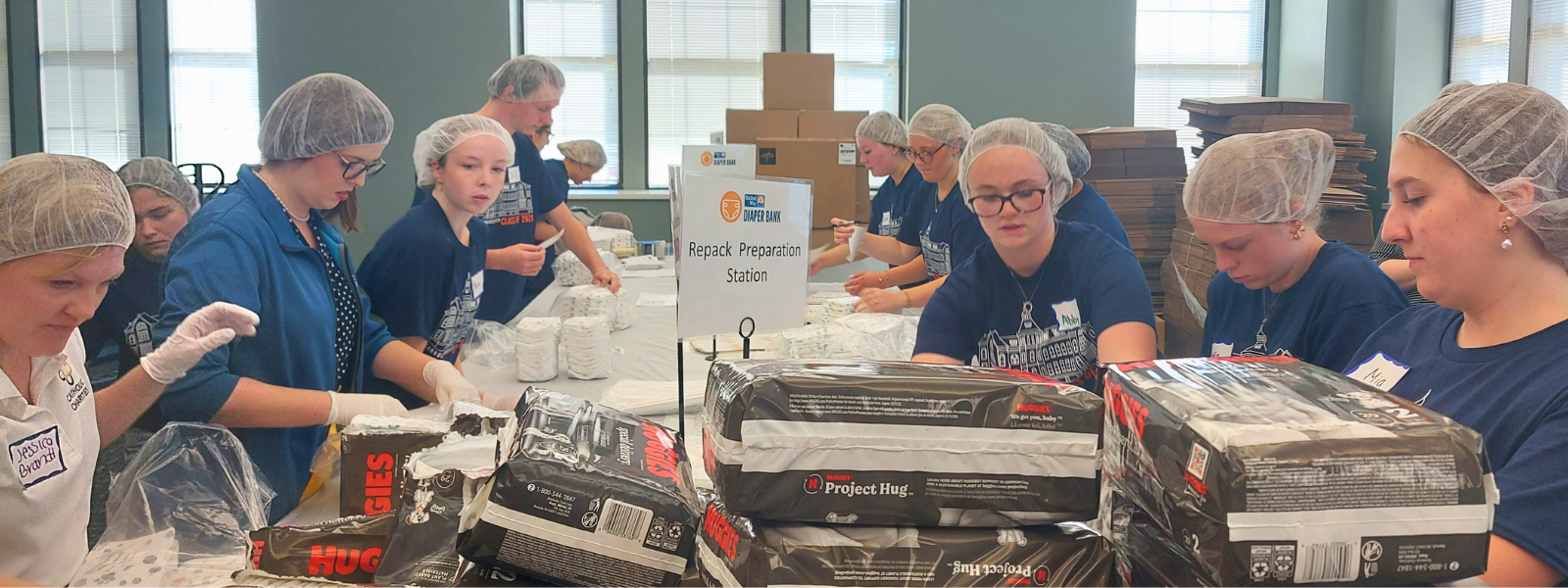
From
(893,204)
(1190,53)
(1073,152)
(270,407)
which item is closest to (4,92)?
(893,204)

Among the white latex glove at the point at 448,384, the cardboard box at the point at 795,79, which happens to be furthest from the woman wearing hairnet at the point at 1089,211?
the cardboard box at the point at 795,79

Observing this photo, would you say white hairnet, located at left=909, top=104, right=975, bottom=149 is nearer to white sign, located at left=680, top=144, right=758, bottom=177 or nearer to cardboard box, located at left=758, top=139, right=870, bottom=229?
cardboard box, located at left=758, top=139, right=870, bottom=229

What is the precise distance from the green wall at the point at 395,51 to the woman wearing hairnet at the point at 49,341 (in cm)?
695

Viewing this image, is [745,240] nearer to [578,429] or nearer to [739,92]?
[578,429]

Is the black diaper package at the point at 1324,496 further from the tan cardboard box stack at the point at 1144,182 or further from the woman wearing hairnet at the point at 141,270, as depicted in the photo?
the tan cardboard box stack at the point at 1144,182

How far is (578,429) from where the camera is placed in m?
1.16

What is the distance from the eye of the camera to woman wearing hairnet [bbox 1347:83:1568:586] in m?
1.18

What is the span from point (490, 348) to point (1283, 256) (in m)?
2.41

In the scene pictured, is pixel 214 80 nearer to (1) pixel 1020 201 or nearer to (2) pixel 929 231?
(2) pixel 929 231

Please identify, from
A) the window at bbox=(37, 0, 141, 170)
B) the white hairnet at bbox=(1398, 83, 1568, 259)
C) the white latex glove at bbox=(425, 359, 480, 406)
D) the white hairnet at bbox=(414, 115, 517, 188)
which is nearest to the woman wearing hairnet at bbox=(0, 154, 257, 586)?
the white latex glove at bbox=(425, 359, 480, 406)

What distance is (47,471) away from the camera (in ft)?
4.62

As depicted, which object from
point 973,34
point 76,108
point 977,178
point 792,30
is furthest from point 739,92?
point 977,178

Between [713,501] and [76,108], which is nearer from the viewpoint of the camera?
[713,501]

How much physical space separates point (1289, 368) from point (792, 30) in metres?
8.28
